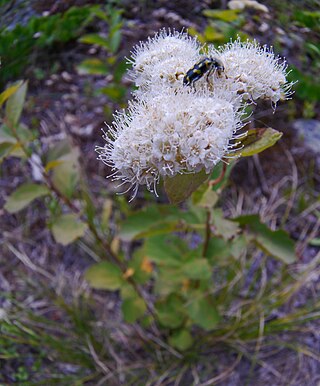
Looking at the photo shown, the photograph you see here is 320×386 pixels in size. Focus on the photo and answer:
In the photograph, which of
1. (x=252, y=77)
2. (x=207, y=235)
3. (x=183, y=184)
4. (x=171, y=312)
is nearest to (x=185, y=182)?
(x=183, y=184)

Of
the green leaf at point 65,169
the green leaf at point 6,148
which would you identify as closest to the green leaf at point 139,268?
the green leaf at point 65,169

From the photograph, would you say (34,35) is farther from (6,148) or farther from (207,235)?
(207,235)

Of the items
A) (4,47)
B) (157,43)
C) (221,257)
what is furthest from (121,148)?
(4,47)

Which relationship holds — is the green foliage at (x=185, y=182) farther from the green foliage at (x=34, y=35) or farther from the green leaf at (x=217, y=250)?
the green foliage at (x=34, y=35)

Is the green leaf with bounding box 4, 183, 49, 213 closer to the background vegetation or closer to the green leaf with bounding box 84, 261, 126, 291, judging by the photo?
the background vegetation

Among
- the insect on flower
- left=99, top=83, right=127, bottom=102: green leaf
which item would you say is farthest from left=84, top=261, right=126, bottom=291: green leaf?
the insect on flower

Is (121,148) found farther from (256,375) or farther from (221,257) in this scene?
(256,375)

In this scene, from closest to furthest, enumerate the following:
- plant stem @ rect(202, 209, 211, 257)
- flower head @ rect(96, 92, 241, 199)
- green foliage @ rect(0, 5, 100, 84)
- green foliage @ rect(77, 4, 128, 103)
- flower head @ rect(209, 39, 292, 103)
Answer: flower head @ rect(96, 92, 241, 199)
flower head @ rect(209, 39, 292, 103)
plant stem @ rect(202, 209, 211, 257)
green foliage @ rect(0, 5, 100, 84)
green foliage @ rect(77, 4, 128, 103)
